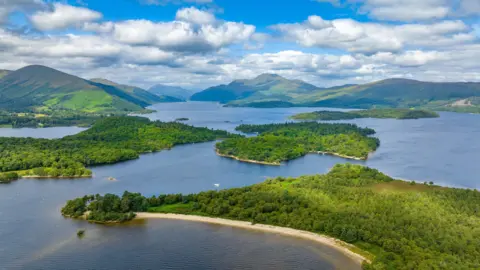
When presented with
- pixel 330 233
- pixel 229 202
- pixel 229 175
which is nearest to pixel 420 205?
pixel 330 233

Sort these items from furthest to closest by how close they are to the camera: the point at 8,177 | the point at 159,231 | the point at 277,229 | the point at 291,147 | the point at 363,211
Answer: the point at 291,147
the point at 8,177
the point at 363,211
the point at 277,229
the point at 159,231

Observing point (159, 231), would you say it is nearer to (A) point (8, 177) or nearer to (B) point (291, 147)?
(A) point (8, 177)

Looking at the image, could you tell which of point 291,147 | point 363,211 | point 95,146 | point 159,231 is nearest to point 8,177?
point 95,146

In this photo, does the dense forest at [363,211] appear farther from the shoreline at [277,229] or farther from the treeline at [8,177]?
the treeline at [8,177]

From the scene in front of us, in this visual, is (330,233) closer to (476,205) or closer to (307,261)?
(307,261)

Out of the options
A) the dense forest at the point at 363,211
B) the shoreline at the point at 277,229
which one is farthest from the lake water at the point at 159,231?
the dense forest at the point at 363,211

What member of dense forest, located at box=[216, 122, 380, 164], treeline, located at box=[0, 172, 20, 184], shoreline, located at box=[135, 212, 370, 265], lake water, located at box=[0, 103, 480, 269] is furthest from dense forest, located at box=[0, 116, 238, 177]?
shoreline, located at box=[135, 212, 370, 265]
